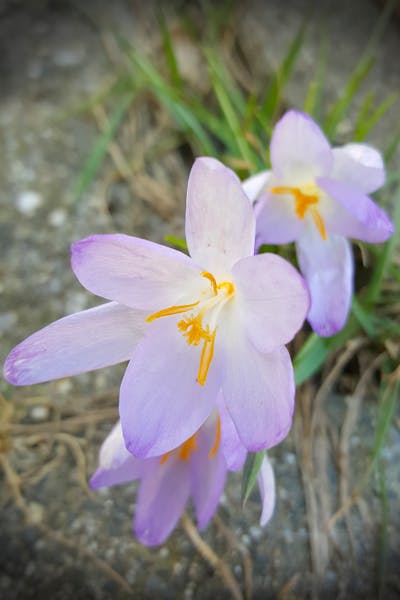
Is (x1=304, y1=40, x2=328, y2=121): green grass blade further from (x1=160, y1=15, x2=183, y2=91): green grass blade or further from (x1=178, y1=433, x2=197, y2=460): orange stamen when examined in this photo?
(x1=178, y1=433, x2=197, y2=460): orange stamen

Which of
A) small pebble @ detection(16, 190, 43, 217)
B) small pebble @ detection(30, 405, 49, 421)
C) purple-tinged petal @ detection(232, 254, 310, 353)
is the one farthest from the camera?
small pebble @ detection(16, 190, 43, 217)

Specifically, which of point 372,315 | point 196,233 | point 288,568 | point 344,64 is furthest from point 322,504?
point 344,64

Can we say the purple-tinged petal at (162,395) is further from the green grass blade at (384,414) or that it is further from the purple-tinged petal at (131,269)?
the green grass blade at (384,414)

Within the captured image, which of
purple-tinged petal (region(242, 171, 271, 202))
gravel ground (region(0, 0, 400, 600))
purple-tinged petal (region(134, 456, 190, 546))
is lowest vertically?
gravel ground (region(0, 0, 400, 600))

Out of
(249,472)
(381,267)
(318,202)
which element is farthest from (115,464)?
(381,267)

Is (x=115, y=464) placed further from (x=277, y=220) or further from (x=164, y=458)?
(x=277, y=220)

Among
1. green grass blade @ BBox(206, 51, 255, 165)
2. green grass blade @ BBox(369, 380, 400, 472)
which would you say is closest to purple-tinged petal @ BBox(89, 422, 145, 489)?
green grass blade @ BBox(369, 380, 400, 472)

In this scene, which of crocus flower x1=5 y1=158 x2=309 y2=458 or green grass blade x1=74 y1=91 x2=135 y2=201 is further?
green grass blade x1=74 y1=91 x2=135 y2=201

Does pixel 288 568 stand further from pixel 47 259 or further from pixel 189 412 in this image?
pixel 47 259
